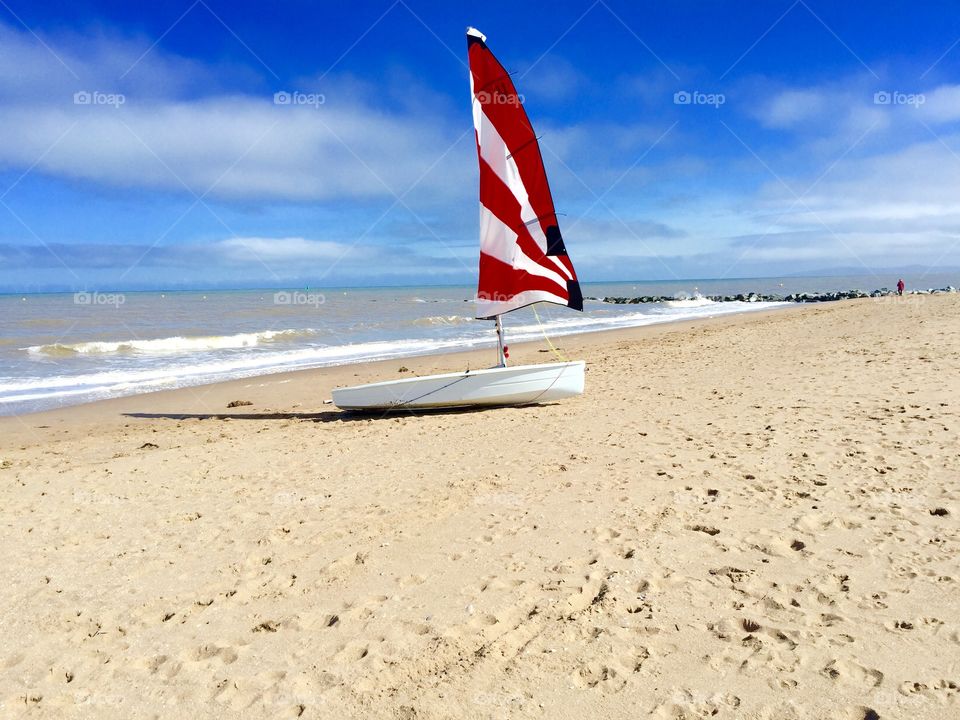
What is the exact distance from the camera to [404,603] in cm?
378

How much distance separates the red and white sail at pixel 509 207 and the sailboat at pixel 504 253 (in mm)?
14

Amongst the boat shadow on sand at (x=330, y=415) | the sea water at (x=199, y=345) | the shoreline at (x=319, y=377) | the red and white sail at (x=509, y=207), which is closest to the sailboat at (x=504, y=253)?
the red and white sail at (x=509, y=207)

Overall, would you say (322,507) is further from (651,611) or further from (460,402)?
(460,402)

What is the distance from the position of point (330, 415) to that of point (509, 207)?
14.6 ft

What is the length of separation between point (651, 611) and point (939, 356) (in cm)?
975

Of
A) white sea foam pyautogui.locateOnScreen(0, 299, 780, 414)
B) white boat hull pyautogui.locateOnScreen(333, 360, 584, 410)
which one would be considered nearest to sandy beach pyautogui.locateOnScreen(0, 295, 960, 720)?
white boat hull pyautogui.locateOnScreen(333, 360, 584, 410)

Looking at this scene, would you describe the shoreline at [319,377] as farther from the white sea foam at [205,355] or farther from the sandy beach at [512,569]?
the sandy beach at [512,569]

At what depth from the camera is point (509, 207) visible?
30.7 feet

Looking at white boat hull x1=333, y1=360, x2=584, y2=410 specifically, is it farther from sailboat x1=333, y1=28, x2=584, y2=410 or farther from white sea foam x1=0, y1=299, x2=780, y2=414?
white sea foam x1=0, y1=299, x2=780, y2=414

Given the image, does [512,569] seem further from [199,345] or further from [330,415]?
[199,345]

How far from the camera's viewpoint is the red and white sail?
30.1 feet

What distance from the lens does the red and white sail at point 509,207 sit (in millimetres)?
9164

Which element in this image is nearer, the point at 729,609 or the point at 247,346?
the point at 729,609

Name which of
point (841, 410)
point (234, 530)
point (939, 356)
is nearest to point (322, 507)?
point (234, 530)
